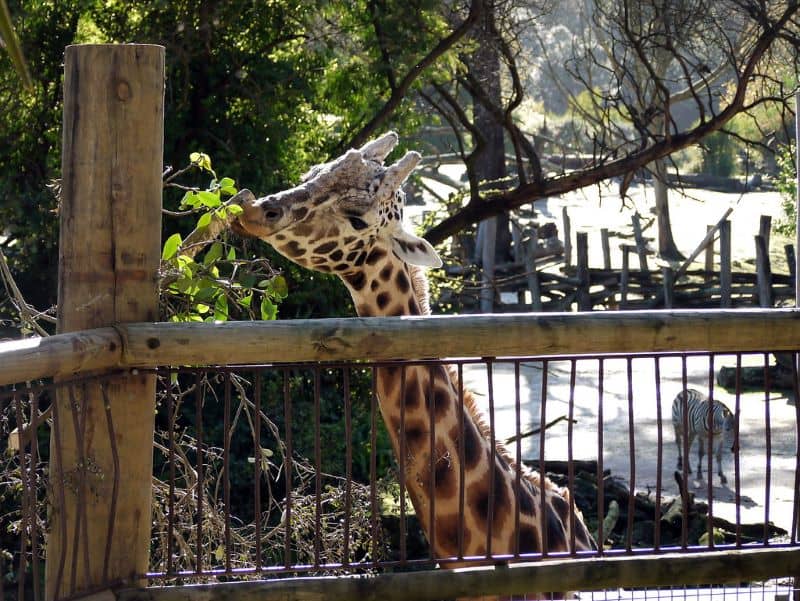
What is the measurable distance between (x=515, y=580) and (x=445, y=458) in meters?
0.93

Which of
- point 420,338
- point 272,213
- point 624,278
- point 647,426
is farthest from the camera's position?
point 624,278

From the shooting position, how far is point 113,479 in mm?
3291

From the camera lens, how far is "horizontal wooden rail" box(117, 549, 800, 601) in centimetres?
331

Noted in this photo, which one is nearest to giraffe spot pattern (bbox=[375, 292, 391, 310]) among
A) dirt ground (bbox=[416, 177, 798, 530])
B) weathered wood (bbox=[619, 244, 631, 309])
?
dirt ground (bbox=[416, 177, 798, 530])

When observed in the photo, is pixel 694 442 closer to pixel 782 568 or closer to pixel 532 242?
pixel 532 242

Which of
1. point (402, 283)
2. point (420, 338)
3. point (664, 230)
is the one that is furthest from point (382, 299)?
point (664, 230)

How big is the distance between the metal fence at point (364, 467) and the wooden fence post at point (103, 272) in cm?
4

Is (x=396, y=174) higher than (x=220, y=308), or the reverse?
(x=396, y=174)

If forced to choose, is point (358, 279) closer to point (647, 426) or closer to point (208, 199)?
point (208, 199)

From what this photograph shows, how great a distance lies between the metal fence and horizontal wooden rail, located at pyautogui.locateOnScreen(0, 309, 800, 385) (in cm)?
7

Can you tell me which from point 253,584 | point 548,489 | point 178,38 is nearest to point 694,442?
point 178,38

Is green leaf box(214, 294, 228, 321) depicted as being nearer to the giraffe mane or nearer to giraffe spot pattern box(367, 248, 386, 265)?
giraffe spot pattern box(367, 248, 386, 265)

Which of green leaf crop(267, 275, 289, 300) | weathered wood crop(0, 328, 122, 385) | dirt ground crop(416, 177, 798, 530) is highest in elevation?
green leaf crop(267, 275, 289, 300)

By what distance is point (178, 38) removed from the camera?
354 inches
